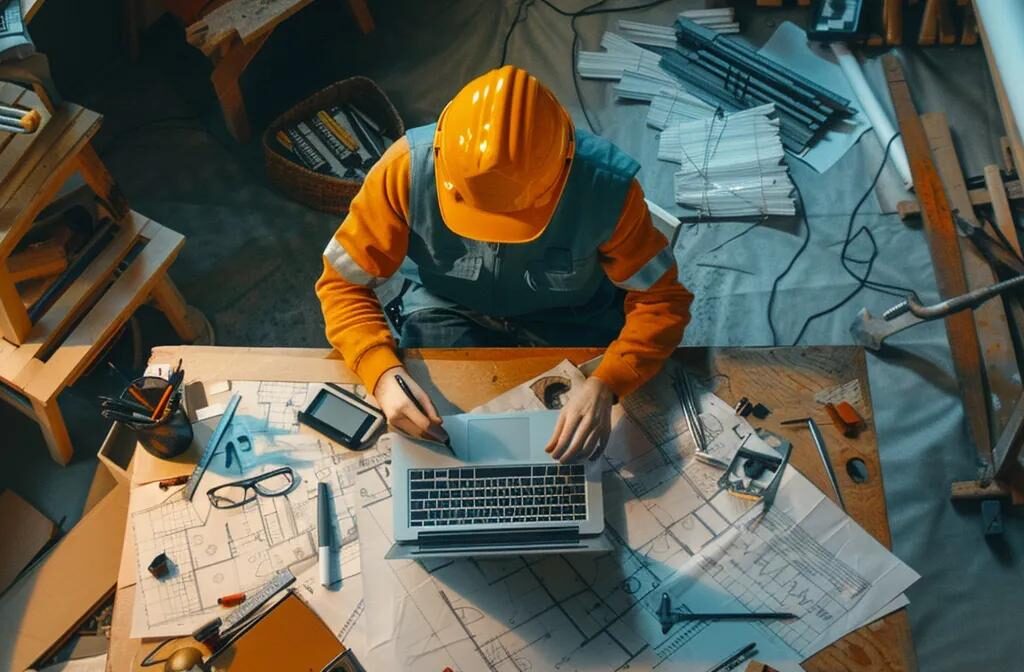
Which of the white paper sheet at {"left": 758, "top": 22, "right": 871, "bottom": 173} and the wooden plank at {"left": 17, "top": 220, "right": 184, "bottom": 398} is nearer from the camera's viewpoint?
the wooden plank at {"left": 17, "top": 220, "right": 184, "bottom": 398}

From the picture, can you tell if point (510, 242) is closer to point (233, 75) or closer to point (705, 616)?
point (705, 616)

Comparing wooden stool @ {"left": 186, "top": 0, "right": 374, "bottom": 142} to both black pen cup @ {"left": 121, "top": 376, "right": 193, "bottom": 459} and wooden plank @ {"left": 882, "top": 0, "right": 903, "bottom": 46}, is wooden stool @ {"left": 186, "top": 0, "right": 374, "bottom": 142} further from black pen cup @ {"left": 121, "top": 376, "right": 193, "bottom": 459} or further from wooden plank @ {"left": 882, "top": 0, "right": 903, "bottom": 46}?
wooden plank @ {"left": 882, "top": 0, "right": 903, "bottom": 46}

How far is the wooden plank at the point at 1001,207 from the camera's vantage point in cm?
252

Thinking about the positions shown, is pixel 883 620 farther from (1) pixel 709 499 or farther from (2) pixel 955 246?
(2) pixel 955 246

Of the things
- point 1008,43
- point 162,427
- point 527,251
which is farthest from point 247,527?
point 1008,43

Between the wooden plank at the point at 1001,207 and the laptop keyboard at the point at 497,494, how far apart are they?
1655mm

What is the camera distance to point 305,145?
2771 mm

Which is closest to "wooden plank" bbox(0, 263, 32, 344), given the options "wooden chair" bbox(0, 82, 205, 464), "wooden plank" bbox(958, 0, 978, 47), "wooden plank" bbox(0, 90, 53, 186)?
"wooden chair" bbox(0, 82, 205, 464)

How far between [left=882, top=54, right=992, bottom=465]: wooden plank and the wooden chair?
6.55ft

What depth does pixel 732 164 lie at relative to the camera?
2719 millimetres

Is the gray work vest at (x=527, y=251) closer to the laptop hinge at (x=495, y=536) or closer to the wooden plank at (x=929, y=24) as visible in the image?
the laptop hinge at (x=495, y=536)

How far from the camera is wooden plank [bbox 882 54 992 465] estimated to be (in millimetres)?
2322

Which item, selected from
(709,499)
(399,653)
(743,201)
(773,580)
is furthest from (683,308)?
(743,201)

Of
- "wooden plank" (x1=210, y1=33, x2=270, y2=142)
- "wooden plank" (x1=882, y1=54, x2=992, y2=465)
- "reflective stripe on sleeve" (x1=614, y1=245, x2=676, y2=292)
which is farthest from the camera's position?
"wooden plank" (x1=210, y1=33, x2=270, y2=142)
